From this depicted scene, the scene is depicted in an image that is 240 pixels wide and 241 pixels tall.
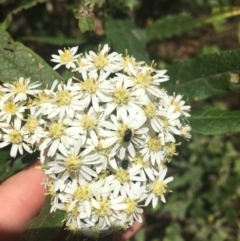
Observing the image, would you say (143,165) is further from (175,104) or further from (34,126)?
(34,126)

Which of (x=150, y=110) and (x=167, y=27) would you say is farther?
(x=167, y=27)

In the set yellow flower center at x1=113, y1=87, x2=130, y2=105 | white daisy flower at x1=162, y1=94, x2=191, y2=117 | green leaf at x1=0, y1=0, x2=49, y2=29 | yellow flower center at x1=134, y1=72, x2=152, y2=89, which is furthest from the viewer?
green leaf at x1=0, y1=0, x2=49, y2=29

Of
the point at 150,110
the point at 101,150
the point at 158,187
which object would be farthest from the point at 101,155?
the point at 158,187

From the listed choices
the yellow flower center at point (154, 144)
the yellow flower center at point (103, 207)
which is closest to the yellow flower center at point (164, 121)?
the yellow flower center at point (154, 144)

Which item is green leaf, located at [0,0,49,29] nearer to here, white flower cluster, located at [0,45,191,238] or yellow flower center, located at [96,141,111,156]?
white flower cluster, located at [0,45,191,238]

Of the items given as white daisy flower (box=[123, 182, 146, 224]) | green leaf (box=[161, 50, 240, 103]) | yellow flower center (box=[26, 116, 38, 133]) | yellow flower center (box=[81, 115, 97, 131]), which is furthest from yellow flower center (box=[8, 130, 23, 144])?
green leaf (box=[161, 50, 240, 103])

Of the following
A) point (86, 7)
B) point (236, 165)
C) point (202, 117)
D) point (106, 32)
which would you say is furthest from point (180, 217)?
point (86, 7)

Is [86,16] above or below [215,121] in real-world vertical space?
above
